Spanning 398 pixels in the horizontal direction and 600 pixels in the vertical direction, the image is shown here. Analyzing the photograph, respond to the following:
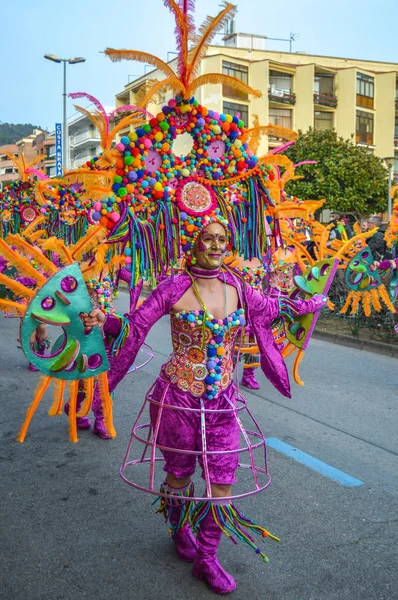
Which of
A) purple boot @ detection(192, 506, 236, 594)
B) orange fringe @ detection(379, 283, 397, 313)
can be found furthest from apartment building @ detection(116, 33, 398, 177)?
purple boot @ detection(192, 506, 236, 594)

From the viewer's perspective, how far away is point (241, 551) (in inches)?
126

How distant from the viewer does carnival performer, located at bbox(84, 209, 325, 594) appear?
2863 millimetres

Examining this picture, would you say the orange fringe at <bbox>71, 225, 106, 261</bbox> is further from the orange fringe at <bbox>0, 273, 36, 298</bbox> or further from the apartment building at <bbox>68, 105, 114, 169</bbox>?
the apartment building at <bbox>68, 105, 114, 169</bbox>

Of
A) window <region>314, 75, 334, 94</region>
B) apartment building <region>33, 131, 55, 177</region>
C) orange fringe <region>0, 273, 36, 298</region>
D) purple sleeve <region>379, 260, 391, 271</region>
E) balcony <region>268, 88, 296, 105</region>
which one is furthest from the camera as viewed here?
apartment building <region>33, 131, 55, 177</region>

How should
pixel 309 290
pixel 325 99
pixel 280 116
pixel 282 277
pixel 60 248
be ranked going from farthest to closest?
1. pixel 325 99
2. pixel 280 116
3. pixel 282 277
4. pixel 309 290
5. pixel 60 248

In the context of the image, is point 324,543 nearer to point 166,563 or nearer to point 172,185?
point 166,563

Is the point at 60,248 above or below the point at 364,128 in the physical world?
below

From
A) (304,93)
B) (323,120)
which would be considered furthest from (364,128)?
(304,93)

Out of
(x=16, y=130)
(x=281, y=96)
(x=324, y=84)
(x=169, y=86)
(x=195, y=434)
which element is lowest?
(x=195, y=434)

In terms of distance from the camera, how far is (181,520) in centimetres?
301

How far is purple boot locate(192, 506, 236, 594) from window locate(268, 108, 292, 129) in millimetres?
34695

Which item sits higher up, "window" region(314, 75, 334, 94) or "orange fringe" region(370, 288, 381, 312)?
"window" region(314, 75, 334, 94)

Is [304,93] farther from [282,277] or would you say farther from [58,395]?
[58,395]

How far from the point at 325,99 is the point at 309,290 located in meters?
35.9
